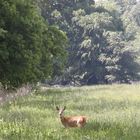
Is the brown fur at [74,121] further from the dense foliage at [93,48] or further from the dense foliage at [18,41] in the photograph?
the dense foliage at [93,48]

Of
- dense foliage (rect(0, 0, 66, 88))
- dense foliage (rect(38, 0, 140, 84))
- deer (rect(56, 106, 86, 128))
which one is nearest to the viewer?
deer (rect(56, 106, 86, 128))

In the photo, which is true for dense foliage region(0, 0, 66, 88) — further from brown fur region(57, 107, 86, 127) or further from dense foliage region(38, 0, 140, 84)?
dense foliage region(38, 0, 140, 84)

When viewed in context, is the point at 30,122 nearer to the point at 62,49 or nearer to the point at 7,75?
the point at 7,75

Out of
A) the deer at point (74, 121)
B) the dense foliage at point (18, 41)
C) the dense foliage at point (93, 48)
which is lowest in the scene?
A: the deer at point (74, 121)

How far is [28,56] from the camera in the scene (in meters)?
23.8

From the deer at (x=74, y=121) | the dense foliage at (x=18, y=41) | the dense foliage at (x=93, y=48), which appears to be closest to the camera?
the deer at (x=74, y=121)

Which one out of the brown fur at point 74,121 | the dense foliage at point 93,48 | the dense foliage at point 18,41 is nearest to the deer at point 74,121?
the brown fur at point 74,121

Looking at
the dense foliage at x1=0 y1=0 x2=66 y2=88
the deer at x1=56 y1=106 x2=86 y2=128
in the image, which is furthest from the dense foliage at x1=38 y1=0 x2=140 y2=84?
the deer at x1=56 y1=106 x2=86 y2=128

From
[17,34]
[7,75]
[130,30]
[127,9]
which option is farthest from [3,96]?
[127,9]

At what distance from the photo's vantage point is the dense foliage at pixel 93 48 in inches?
2704

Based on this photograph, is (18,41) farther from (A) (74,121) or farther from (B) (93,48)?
(B) (93,48)

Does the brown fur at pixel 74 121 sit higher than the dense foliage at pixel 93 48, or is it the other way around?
the dense foliage at pixel 93 48

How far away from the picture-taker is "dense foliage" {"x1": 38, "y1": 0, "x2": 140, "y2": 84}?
225 ft

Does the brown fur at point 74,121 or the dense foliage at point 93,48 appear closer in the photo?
the brown fur at point 74,121
